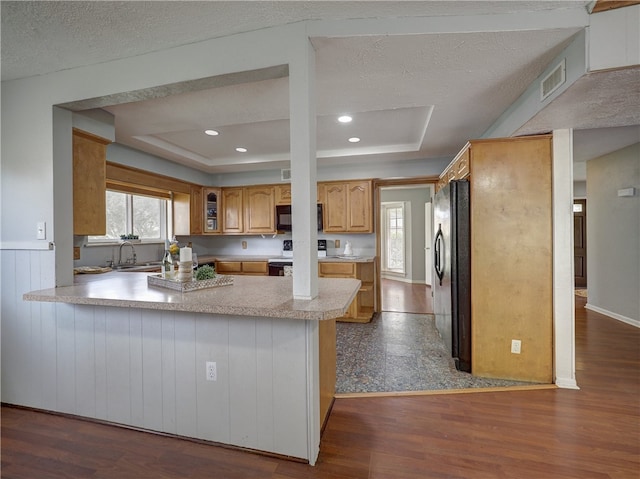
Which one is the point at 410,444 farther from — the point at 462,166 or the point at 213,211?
the point at 213,211

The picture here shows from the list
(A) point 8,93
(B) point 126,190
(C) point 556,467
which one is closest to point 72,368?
(A) point 8,93

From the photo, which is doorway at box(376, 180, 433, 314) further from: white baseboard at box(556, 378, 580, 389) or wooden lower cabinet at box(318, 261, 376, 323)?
white baseboard at box(556, 378, 580, 389)

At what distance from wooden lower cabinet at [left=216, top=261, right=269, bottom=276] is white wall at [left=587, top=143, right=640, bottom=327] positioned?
4943 millimetres

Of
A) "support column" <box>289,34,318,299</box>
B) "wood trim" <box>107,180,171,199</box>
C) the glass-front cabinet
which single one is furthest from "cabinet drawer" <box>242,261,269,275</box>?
"support column" <box>289,34,318,299</box>

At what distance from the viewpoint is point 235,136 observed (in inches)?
140

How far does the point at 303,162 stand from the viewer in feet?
5.23

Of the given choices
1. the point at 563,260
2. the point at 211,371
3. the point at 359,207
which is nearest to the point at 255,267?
the point at 359,207

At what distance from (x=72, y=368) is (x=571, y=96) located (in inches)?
146

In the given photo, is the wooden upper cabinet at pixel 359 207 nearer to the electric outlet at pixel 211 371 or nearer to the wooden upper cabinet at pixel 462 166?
the wooden upper cabinet at pixel 462 166

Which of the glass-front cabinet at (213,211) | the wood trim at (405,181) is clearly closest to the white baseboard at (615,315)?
the wood trim at (405,181)

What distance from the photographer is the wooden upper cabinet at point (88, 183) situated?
2264 mm

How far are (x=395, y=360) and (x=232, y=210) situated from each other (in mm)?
3532

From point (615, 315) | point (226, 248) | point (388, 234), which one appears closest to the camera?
point (615, 315)

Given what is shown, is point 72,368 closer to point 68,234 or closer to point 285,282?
point 68,234
